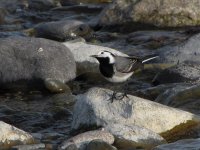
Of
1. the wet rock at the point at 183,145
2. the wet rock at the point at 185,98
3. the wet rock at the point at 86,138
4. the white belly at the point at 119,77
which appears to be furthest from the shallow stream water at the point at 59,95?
the wet rock at the point at 183,145

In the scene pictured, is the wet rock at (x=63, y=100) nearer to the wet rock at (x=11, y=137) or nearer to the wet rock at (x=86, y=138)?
the wet rock at (x=11, y=137)

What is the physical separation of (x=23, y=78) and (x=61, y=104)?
1.11m

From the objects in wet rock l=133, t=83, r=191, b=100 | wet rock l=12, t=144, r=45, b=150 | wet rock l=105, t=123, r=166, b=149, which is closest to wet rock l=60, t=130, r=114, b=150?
wet rock l=105, t=123, r=166, b=149

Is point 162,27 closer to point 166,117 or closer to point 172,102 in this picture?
point 172,102

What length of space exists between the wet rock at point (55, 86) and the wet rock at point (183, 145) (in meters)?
3.34

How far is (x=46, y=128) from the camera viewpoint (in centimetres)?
970

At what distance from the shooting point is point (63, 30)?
15.2 metres

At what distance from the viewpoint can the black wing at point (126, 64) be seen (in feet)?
31.6

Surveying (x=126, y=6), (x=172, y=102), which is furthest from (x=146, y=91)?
(x=126, y=6)

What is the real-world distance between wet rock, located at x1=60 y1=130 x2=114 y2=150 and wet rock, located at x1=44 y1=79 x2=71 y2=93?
301 cm

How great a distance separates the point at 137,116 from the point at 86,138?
2.84 ft

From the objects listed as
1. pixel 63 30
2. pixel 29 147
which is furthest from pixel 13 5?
pixel 29 147

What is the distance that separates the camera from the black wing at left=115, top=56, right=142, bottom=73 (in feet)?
31.6

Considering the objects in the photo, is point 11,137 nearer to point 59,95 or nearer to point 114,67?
point 114,67
